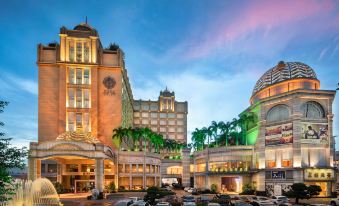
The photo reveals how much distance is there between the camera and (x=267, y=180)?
74.1 meters

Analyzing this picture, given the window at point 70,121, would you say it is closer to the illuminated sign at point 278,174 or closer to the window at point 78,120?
the window at point 78,120

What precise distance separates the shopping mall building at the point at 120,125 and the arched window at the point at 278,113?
0.79 feet

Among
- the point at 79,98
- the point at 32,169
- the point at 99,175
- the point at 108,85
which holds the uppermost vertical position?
the point at 108,85

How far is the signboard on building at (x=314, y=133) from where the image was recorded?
68.6m

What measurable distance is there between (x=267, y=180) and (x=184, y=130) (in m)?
96.0

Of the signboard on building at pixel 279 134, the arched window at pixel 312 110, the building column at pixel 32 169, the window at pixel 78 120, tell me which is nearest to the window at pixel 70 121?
the window at pixel 78 120

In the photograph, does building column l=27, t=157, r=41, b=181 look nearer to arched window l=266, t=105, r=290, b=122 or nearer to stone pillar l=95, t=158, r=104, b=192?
stone pillar l=95, t=158, r=104, b=192

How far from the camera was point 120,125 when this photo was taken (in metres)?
→ 92.8

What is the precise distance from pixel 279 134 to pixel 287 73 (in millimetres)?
16841

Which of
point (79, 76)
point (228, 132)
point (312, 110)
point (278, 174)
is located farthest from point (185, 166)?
point (312, 110)

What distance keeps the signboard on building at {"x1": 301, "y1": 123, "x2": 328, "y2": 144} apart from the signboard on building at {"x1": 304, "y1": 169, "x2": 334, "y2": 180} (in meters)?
6.26

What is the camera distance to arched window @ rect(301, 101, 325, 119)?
70.3 metres

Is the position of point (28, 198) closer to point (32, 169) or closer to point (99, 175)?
point (32, 169)

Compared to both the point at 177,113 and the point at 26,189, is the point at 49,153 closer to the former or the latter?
the point at 26,189
